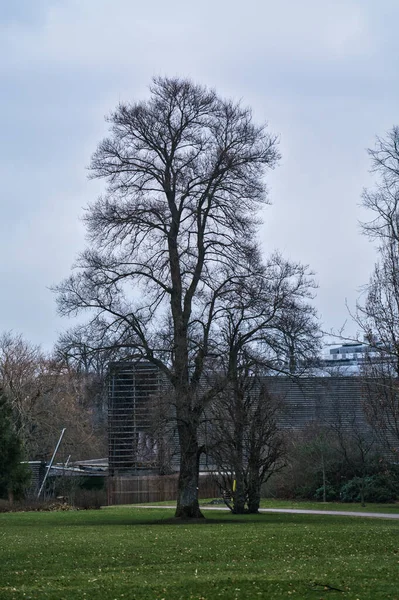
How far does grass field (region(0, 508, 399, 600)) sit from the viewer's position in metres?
12.7

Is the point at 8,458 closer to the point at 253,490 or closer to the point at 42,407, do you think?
the point at 253,490

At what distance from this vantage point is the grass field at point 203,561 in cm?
1273

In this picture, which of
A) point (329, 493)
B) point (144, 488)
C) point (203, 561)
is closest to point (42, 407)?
point (144, 488)

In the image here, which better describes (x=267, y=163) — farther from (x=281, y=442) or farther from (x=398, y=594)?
(x=398, y=594)

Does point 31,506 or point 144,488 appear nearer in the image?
point 31,506

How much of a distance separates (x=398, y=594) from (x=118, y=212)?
2023cm

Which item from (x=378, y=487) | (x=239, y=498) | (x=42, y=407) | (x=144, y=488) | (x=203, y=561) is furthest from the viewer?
(x=42, y=407)

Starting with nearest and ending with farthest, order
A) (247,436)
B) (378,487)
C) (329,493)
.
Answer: (247,436) < (378,487) < (329,493)

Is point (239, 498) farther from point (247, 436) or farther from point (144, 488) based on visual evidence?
point (144, 488)

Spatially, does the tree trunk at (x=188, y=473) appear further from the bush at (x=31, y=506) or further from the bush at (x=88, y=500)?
the bush at (x=88, y=500)

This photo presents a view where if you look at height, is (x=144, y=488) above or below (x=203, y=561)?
above

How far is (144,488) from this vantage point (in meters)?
49.2

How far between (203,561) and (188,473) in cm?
1372

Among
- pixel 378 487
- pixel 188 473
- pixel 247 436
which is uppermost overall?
pixel 247 436
